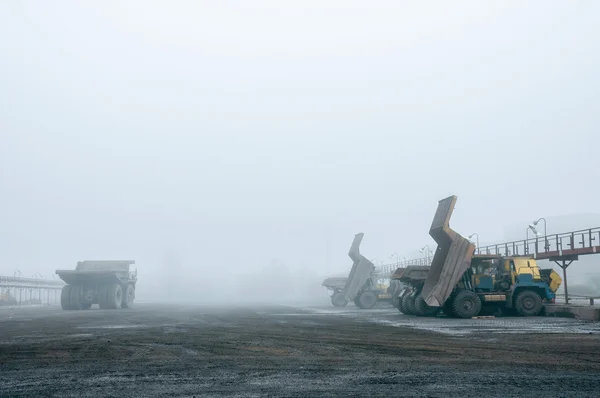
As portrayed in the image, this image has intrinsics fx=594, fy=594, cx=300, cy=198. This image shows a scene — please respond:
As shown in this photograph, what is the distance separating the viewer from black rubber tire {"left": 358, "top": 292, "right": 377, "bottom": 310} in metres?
39.7

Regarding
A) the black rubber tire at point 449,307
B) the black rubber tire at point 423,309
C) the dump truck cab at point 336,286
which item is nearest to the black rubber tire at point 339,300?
the dump truck cab at point 336,286

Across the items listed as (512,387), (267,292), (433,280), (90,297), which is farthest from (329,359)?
(267,292)

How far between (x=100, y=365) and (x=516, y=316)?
63.9ft

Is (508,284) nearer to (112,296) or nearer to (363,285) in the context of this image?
(363,285)

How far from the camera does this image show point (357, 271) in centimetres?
4078

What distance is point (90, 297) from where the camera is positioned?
37156mm

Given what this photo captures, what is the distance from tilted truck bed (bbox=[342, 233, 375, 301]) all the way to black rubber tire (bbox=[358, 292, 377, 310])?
571mm

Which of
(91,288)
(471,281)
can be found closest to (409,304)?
(471,281)

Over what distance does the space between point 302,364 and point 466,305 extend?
51.4 feet

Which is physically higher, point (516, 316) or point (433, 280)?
point (433, 280)

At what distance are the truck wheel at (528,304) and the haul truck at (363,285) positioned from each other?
1551 centimetres

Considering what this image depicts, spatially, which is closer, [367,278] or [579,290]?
[367,278]

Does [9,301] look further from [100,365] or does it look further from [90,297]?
[100,365]

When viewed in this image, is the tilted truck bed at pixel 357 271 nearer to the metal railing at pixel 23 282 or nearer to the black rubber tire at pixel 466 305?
the black rubber tire at pixel 466 305
